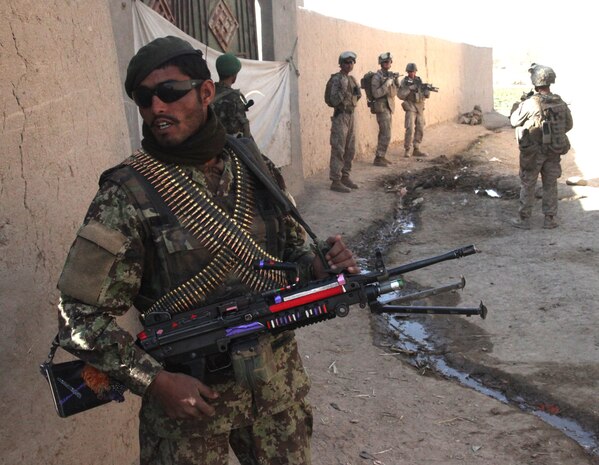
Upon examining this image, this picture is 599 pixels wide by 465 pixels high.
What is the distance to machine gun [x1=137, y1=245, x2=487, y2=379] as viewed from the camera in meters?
1.75

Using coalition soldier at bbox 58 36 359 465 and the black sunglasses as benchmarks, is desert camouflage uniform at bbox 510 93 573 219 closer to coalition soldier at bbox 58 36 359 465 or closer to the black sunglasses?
coalition soldier at bbox 58 36 359 465

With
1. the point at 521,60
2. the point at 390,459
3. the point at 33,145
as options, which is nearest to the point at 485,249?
the point at 390,459

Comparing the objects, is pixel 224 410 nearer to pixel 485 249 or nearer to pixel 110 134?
pixel 110 134

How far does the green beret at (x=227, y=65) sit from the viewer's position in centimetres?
602

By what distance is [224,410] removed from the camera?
1.84 m

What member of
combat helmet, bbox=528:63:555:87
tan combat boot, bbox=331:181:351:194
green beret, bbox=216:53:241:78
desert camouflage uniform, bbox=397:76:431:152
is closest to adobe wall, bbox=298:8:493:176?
desert camouflage uniform, bbox=397:76:431:152

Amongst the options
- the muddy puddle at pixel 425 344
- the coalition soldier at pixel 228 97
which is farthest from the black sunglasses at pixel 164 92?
the coalition soldier at pixel 228 97

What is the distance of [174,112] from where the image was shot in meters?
1.74

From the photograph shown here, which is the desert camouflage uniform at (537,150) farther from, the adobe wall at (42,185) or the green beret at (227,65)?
the adobe wall at (42,185)

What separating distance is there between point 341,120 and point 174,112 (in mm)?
8316

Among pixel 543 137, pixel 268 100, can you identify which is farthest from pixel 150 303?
pixel 543 137

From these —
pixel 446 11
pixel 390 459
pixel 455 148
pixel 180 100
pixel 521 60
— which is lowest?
pixel 390 459

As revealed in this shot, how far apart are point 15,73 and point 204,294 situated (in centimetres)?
111

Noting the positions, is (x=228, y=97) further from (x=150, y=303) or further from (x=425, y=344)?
(x=150, y=303)
